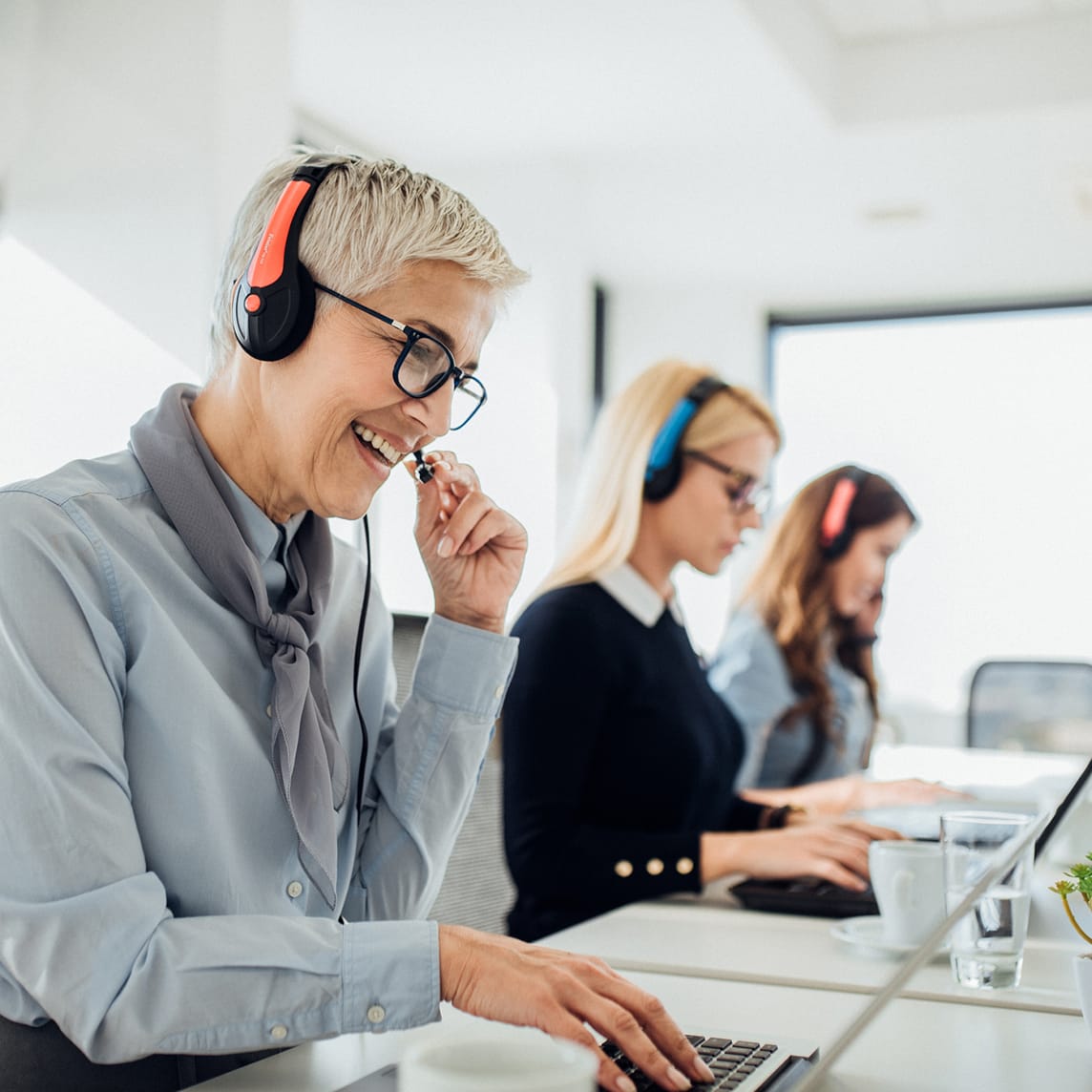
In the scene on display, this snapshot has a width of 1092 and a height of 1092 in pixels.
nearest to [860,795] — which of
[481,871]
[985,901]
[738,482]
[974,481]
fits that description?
[738,482]

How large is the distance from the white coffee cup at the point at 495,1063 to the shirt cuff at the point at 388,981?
0.26 metres

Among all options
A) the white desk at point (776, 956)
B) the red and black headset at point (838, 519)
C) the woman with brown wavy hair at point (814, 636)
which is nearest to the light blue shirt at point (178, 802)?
the white desk at point (776, 956)

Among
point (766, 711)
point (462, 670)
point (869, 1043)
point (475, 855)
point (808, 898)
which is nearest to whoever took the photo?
point (869, 1043)

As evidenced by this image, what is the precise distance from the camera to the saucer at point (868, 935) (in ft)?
3.98

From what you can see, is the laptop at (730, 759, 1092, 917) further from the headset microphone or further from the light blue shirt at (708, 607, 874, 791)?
the light blue shirt at (708, 607, 874, 791)

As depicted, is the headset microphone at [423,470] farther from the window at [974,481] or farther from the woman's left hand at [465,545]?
the window at [974,481]

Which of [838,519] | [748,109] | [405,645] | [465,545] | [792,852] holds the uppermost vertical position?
[748,109]

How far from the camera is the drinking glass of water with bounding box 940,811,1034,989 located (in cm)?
110

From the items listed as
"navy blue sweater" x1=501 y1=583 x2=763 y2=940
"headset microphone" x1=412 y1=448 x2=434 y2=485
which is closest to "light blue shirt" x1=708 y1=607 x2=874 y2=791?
"navy blue sweater" x1=501 y1=583 x2=763 y2=940

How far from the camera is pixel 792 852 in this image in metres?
1.51

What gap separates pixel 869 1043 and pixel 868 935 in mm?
350

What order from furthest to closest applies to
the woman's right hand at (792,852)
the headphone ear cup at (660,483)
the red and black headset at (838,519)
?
the red and black headset at (838,519) < the headphone ear cup at (660,483) < the woman's right hand at (792,852)

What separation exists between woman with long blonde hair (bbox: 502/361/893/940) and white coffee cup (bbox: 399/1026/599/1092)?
0.99 meters

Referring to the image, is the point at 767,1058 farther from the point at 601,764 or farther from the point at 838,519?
the point at 838,519
